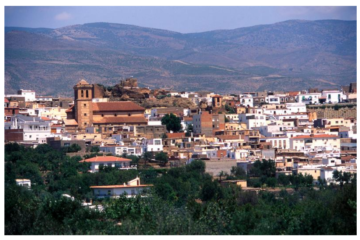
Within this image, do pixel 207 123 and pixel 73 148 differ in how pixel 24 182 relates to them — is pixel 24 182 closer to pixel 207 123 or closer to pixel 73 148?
pixel 73 148

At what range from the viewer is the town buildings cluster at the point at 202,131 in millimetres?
30766

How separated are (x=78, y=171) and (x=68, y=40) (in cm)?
6291

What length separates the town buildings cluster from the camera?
30766mm

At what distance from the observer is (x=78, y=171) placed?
27625 mm

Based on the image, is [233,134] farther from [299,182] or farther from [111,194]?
[111,194]

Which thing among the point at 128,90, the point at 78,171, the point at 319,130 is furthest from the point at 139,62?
the point at 78,171

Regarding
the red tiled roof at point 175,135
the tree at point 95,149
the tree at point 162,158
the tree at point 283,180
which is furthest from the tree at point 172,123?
the tree at point 283,180

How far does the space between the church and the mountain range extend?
2078cm

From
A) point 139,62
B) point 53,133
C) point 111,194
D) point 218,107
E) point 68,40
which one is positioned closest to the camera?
point 111,194

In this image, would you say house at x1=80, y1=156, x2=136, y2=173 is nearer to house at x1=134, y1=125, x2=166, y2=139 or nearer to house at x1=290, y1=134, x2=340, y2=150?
house at x1=134, y1=125, x2=166, y2=139

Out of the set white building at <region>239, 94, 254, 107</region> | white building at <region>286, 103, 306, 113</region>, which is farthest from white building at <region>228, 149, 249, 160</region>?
white building at <region>239, 94, 254, 107</region>

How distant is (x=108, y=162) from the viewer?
28672mm

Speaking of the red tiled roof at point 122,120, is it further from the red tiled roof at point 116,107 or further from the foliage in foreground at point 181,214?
the foliage in foreground at point 181,214

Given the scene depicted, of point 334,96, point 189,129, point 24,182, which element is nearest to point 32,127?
point 189,129
